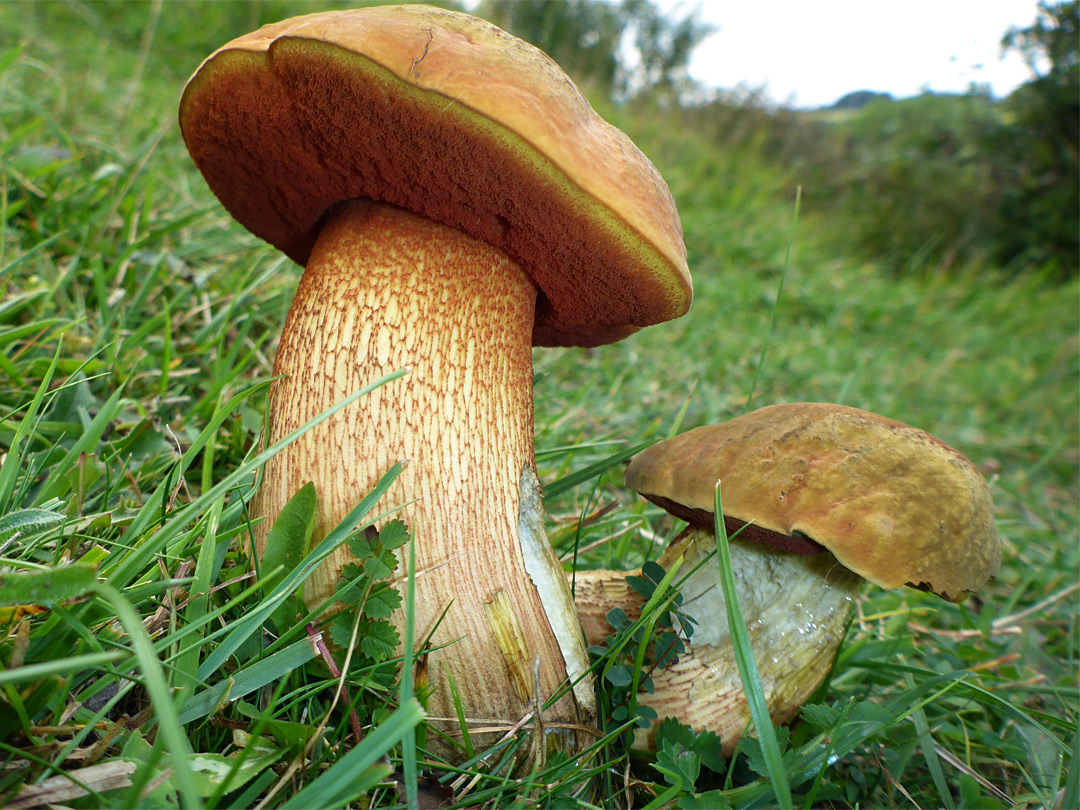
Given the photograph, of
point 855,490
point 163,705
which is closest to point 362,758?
point 163,705

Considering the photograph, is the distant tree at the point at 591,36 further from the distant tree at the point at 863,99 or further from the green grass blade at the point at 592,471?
the green grass blade at the point at 592,471

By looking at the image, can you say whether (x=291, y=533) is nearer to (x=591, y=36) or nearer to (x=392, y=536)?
(x=392, y=536)

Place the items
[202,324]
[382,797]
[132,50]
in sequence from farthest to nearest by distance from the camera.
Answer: [132,50]
[202,324]
[382,797]

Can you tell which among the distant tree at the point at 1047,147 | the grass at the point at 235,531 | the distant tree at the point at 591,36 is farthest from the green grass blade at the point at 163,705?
the distant tree at the point at 1047,147

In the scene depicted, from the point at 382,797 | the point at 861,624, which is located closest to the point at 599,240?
the point at 382,797

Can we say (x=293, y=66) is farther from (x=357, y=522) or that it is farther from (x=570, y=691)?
(x=570, y=691)

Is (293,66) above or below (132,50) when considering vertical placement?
below

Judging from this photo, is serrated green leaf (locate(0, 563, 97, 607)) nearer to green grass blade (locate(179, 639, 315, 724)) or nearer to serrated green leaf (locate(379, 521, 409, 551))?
green grass blade (locate(179, 639, 315, 724))
